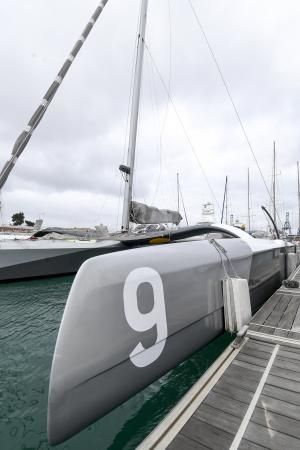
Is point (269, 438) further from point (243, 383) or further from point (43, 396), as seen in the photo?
point (43, 396)

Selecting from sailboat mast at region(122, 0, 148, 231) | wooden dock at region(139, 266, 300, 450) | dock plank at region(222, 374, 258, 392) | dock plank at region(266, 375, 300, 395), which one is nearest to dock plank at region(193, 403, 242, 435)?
wooden dock at region(139, 266, 300, 450)

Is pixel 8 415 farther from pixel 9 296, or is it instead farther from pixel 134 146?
pixel 134 146

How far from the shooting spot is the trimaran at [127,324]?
1492 mm

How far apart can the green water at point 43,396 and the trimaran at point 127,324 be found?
0.98 feet

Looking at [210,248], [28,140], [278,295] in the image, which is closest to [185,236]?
[278,295]

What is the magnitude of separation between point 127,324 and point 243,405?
99 cm

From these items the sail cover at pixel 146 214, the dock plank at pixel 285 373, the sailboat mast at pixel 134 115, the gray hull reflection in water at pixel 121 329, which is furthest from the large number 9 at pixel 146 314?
the sailboat mast at pixel 134 115

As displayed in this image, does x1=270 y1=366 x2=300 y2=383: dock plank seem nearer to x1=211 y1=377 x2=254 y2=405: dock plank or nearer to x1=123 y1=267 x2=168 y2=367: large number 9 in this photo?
x1=211 y1=377 x2=254 y2=405: dock plank

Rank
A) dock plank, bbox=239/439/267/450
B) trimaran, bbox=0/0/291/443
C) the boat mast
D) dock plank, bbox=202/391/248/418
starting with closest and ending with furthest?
dock plank, bbox=239/439/267/450 < trimaran, bbox=0/0/291/443 < dock plank, bbox=202/391/248/418 < the boat mast

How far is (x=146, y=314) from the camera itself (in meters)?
1.92

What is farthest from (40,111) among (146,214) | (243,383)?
(243,383)

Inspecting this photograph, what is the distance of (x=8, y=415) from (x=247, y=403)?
74.2 inches

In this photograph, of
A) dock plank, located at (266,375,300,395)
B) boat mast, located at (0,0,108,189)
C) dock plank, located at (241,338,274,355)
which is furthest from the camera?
boat mast, located at (0,0,108,189)

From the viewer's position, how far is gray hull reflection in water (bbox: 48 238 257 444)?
149 cm
